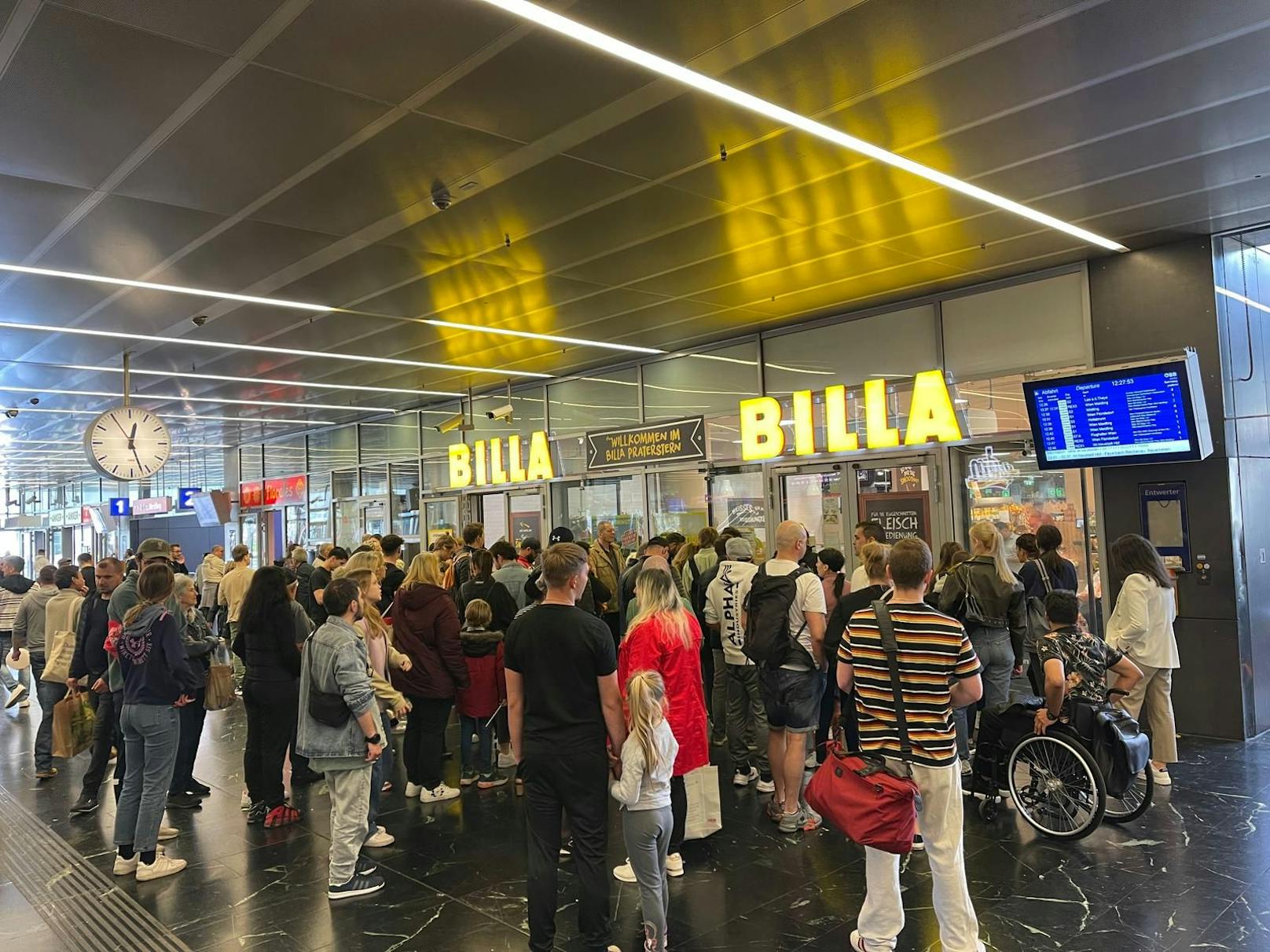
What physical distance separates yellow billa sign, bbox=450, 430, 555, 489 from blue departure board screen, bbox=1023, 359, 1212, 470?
725 centimetres

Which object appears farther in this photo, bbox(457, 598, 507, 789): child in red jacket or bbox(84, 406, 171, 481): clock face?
bbox(84, 406, 171, 481): clock face

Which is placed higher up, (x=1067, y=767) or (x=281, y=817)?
(x=1067, y=767)

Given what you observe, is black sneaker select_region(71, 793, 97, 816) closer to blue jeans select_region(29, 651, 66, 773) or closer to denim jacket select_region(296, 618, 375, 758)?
blue jeans select_region(29, 651, 66, 773)

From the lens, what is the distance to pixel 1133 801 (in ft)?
16.6

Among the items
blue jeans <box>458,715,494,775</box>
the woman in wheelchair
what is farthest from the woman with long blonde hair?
blue jeans <box>458,715,494,775</box>

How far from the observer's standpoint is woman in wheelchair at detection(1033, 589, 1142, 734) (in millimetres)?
4680

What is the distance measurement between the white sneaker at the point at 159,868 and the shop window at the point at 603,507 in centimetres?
696

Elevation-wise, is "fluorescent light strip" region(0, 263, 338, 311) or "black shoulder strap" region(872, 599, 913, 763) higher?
"fluorescent light strip" region(0, 263, 338, 311)

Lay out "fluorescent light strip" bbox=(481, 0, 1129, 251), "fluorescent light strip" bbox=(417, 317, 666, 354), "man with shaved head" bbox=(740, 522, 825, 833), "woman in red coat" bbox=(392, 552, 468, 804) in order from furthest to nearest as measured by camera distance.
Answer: "fluorescent light strip" bbox=(417, 317, 666, 354) → "woman in red coat" bbox=(392, 552, 468, 804) → "man with shaved head" bbox=(740, 522, 825, 833) → "fluorescent light strip" bbox=(481, 0, 1129, 251)

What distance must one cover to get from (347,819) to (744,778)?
8.97ft

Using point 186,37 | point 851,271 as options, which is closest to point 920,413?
point 851,271

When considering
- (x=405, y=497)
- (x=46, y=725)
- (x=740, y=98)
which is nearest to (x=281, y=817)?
(x=46, y=725)

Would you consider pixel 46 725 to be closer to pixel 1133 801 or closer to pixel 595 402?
pixel 595 402

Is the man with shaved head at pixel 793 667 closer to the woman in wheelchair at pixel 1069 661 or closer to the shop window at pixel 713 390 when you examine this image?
the woman in wheelchair at pixel 1069 661
